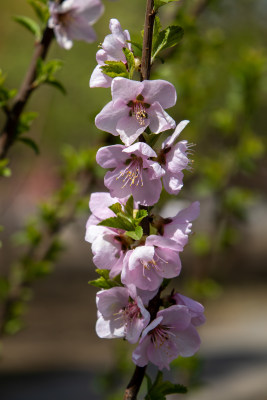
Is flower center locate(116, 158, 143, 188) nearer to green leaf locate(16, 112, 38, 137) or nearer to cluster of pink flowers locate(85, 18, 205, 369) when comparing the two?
cluster of pink flowers locate(85, 18, 205, 369)

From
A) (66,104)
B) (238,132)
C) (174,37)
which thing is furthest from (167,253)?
(66,104)

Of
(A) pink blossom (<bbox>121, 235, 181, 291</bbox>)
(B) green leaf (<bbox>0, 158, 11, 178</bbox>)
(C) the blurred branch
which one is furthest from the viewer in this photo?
(C) the blurred branch

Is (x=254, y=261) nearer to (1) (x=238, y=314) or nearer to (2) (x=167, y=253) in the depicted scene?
Result: (1) (x=238, y=314)

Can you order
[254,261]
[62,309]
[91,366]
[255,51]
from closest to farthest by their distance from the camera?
[255,51]
[91,366]
[62,309]
[254,261]

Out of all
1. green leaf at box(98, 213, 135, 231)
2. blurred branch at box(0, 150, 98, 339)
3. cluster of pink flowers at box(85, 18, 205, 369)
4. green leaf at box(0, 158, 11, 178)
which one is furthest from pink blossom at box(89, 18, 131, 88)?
blurred branch at box(0, 150, 98, 339)

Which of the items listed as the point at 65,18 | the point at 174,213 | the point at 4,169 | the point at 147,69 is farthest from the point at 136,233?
the point at 174,213
